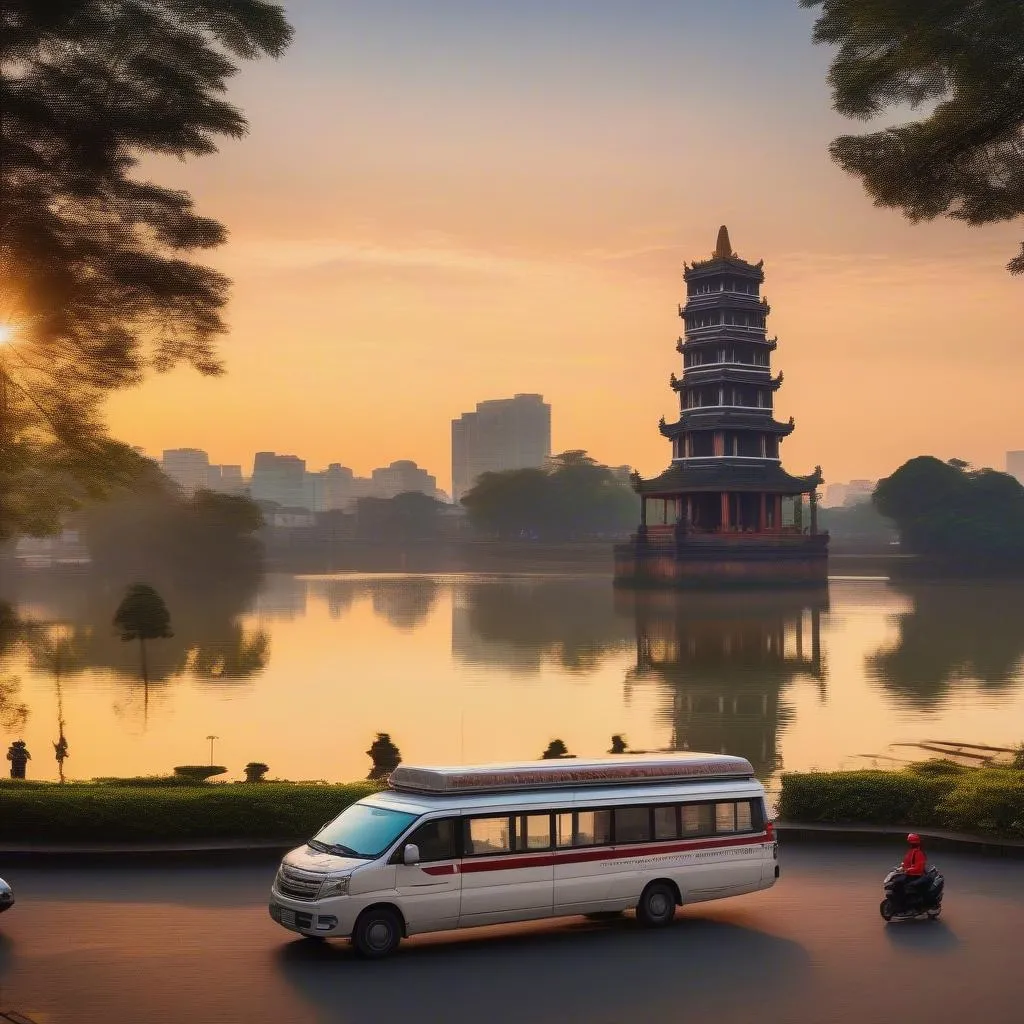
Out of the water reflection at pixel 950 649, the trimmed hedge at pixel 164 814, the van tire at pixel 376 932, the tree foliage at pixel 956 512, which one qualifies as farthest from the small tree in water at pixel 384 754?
the tree foliage at pixel 956 512

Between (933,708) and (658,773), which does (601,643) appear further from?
(658,773)

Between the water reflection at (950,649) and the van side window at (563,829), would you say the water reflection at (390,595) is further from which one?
the van side window at (563,829)

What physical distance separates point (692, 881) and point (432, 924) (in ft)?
9.82

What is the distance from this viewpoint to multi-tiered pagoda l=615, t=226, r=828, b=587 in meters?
104

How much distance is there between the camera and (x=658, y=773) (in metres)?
14.4

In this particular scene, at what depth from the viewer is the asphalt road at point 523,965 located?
36.3ft

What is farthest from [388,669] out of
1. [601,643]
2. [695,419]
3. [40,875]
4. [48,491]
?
[695,419]

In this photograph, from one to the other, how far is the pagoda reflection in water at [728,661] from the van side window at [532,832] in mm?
17943

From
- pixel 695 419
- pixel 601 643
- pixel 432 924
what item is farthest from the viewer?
pixel 695 419

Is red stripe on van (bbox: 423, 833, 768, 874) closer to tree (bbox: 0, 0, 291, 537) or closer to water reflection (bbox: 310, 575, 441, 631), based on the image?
tree (bbox: 0, 0, 291, 537)

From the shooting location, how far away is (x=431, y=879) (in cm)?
1282

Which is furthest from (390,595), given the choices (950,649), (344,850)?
(344,850)

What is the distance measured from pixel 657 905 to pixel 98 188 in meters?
9.43

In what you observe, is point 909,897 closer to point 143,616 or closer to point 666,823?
point 666,823
